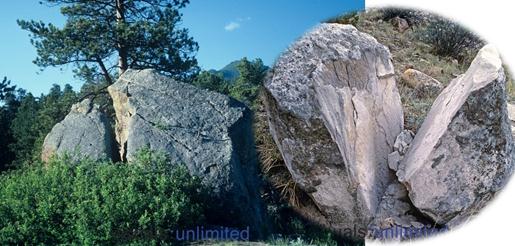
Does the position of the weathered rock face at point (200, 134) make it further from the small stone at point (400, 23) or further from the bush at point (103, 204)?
the small stone at point (400, 23)

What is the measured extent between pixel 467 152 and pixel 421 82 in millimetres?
1170

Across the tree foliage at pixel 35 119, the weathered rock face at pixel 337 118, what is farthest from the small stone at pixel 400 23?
the tree foliage at pixel 35 119

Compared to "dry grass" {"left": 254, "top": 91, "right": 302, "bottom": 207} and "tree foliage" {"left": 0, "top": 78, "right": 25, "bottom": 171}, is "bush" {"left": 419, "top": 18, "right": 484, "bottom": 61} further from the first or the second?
"tree foliage" {"left": 0, "top": 78, "right": 25, "bottom": 171}

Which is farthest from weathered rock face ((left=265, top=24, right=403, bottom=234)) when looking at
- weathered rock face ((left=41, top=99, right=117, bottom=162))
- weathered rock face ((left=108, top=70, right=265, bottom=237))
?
weathered rock face ((left=41, top=99, right=117, bottom=162))

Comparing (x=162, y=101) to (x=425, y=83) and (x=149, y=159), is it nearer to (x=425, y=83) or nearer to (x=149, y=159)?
(x=149, y=159)

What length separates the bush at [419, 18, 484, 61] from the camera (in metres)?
4.37

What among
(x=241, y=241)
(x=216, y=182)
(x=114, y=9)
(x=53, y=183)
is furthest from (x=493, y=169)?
(x=114, y=9)

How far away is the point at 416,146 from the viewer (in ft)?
13.8

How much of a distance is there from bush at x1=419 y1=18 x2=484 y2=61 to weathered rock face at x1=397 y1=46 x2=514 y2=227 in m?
0.38

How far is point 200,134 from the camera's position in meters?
5.11

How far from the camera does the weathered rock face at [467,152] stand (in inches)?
150

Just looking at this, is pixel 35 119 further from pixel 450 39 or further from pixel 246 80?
pixel 450 39

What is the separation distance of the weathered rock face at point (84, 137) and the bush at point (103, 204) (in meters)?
0.52

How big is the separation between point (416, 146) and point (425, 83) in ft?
2.91
